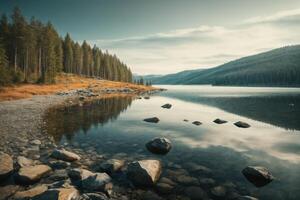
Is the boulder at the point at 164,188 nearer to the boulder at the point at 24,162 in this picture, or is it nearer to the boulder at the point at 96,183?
the boulder at the point at 96,183

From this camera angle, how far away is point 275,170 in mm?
13156

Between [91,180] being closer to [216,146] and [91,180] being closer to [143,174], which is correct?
[143,174]

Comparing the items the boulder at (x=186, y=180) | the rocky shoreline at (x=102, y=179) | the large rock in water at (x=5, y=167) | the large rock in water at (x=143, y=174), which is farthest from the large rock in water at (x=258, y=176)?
the large rock in water at (x=5, y=167)

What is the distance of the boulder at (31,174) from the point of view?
32.9 feet

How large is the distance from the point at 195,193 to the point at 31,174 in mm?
7662

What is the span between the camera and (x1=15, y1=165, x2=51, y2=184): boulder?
10.0 m

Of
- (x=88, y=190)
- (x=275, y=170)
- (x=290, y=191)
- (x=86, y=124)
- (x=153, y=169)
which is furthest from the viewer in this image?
(x=86, y=124)

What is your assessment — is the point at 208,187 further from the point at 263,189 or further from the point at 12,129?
the point at 12,129

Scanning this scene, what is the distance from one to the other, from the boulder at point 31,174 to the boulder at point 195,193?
6.98 m

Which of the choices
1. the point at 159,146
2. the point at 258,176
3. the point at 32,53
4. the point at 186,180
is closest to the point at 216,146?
the point at 159,146

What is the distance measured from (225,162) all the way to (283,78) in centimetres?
21791

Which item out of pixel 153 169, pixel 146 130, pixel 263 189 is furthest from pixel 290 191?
pixel 146 130

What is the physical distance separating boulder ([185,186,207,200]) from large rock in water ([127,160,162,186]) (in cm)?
169

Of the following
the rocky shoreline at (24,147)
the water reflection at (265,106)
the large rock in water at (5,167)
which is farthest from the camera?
the water reflection at (265,106)
